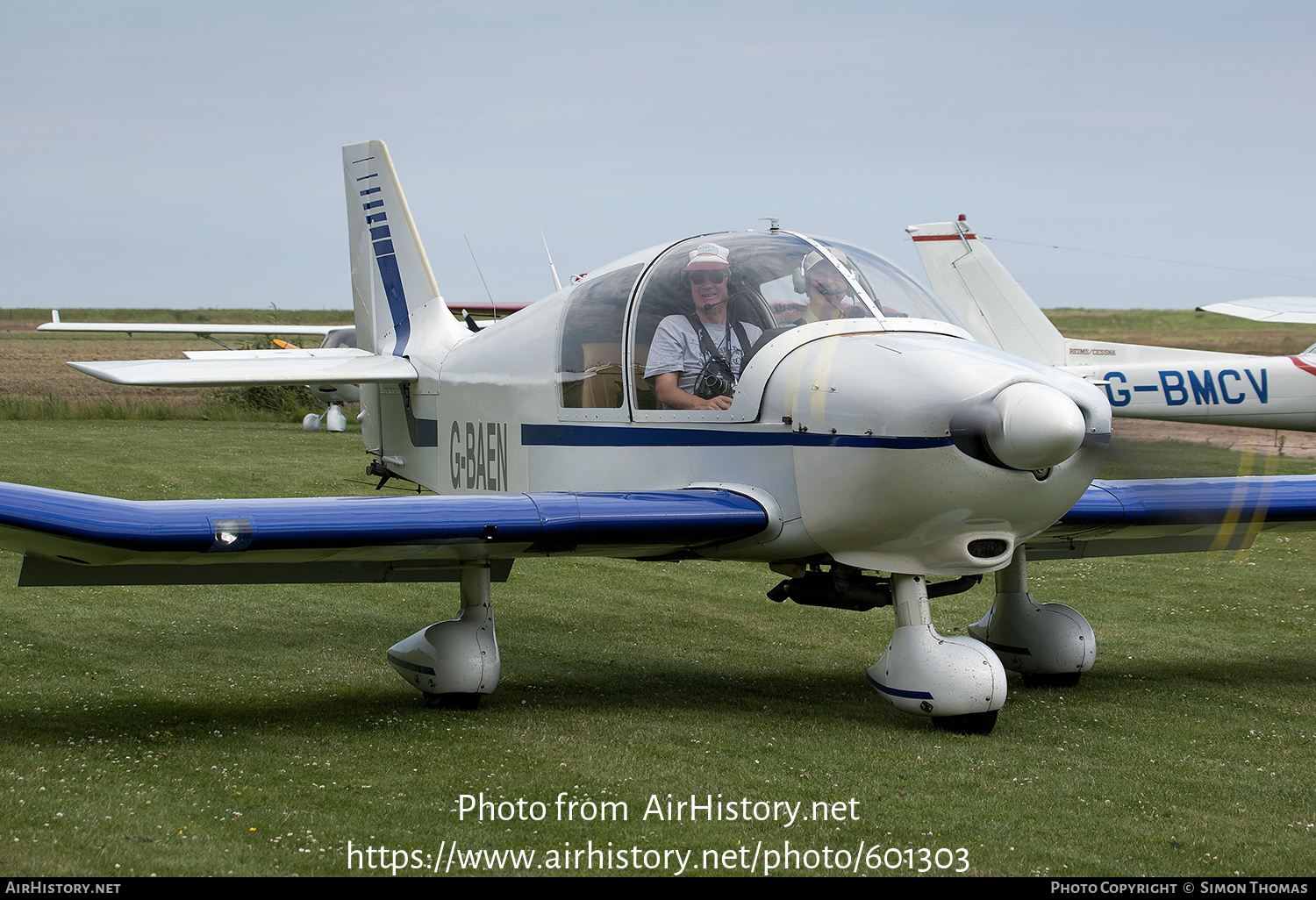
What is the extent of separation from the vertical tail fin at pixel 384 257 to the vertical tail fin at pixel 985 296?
11.3 metres

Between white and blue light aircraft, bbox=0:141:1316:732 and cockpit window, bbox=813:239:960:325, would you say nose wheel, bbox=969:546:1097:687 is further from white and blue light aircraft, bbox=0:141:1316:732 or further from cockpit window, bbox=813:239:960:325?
cockpit window, bbox=813:239:960:325

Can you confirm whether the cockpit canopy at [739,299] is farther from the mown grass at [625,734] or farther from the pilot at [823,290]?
the mown grass at [625,734]

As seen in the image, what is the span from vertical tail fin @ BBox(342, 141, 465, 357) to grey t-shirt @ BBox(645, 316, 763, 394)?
150 inches

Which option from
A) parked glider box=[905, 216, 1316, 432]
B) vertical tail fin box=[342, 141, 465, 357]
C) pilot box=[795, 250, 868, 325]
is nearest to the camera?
pilot box=[795, 250, 868, 325]

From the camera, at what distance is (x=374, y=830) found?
4.34m

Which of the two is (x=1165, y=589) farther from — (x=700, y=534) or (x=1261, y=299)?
(x=1261, y=299)

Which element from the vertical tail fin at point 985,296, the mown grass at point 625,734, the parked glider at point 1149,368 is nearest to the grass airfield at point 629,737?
the mown grass at point 625,734

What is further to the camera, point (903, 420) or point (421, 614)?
point (421, 614)

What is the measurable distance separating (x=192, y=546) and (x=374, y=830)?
58.8 inches

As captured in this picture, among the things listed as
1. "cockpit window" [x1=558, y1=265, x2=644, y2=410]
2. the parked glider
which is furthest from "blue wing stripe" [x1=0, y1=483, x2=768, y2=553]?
the parked glider

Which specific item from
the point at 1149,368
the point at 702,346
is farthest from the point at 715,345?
the point at 1149,368

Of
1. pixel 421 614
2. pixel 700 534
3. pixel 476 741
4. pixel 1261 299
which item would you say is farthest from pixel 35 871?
pixel 1261 299

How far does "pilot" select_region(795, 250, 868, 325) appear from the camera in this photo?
18.8ft

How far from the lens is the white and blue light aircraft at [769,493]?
5031mm
